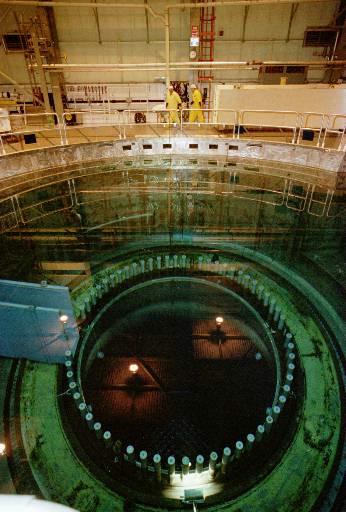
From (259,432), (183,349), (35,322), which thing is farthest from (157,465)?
(35,322)

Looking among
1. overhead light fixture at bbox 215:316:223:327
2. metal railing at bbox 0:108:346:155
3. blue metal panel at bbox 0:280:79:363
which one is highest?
metal railing at bbox 0:108:346:155

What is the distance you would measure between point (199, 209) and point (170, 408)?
4705mm

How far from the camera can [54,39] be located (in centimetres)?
1426

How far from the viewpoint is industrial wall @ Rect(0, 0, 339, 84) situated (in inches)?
554

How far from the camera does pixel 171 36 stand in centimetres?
1444

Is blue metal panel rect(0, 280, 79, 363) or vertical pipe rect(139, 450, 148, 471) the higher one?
blue metal panel rect(0, 280, 79, 363)

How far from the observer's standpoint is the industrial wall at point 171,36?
46.1 feet

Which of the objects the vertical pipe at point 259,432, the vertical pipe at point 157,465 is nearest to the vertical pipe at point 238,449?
the vertical pipe at point 259,432

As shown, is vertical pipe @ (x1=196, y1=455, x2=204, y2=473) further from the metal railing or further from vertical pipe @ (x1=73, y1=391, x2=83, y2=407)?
the metal railing

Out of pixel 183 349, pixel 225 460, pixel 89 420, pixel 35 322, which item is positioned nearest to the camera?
pixel 225 460

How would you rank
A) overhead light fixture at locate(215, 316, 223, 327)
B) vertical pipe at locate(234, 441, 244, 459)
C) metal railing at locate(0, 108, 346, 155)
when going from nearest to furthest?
vertical pipe at locate(234, 441, 244, 459), overhead light fixture at locate(215, 316, 223, 327), metal railing at locate(0, 108, 346, 155)


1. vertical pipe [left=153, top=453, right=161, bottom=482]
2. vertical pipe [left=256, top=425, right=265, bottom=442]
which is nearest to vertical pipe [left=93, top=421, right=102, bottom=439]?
vertical pipe [left=153, top=453, right=161, bottom=482]

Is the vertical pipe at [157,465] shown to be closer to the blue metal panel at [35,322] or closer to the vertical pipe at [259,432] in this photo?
the vertical pipe at [259,432]

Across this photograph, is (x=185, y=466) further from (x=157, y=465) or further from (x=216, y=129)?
(x=216, y=129)
